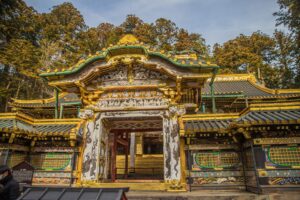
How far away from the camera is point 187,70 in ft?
28.7

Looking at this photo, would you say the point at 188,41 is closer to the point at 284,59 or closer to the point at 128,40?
the point at 284,59

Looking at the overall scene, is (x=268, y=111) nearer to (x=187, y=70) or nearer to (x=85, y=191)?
(x=187, y=70)

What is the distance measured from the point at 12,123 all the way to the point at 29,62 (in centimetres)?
2065

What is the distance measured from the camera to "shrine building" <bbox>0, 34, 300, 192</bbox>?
716 cm

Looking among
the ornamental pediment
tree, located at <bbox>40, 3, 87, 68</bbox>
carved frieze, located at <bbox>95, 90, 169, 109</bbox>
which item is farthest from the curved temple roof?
tree, located at <bbox>40, 3, 87, 68</bbox>

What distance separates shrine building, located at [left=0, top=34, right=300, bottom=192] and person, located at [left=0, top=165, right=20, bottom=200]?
12.7 ft

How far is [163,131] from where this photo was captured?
872 centimetres

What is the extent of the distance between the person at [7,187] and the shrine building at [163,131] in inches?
153

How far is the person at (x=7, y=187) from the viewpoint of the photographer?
4084 millimetres

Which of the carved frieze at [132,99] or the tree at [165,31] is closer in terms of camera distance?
the carved frieze at [132,99]

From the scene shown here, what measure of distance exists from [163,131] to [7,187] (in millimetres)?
5712

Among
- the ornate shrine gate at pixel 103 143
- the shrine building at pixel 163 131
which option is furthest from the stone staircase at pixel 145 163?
the ornate shrine gate at pixel 103 143

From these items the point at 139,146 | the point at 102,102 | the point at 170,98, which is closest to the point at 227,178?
the point at 170,98

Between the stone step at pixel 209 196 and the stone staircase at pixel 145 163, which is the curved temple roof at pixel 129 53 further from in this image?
the stone staircase at pixel 145 163
